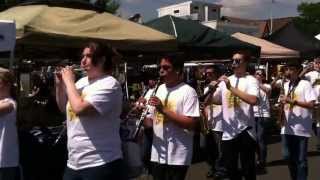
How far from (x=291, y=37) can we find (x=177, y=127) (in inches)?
523

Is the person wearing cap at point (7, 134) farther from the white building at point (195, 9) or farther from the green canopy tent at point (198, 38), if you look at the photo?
the white building at point (195, 9)

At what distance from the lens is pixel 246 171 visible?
7180 mm

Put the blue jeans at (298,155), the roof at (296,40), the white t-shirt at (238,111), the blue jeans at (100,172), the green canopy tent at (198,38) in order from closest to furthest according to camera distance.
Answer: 1. the blue jeans at (100,172)
2. the white t-shirt at (238,111)
3. the blue jeans at (298,155)
4. the green canopy tent at (198,38)
5. the roof at (296,40)

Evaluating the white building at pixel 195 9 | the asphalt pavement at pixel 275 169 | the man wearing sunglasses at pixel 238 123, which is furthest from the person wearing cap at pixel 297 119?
the white building at pixel 195 9

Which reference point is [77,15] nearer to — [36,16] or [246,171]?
[36,16]

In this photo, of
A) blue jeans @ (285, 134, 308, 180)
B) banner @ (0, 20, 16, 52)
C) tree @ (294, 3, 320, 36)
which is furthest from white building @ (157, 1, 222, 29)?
tree @ (294, 3, 320, 36)

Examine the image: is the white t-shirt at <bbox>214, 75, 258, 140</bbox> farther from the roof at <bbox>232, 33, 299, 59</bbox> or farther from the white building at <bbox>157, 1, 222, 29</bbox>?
the white building at <bbox>157, 1, 222, 29</bbox>

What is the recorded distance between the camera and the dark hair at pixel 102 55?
4328mm

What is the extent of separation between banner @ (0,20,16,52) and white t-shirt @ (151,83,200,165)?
158 centimetres

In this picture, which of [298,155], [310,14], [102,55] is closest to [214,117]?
[298,155]

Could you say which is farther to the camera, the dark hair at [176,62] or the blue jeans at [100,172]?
the dark hair at [176,62]

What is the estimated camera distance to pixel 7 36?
5.89m

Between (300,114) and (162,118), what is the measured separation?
9.57ft

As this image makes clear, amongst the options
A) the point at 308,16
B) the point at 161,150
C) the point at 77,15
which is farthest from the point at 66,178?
the point at 308,16
